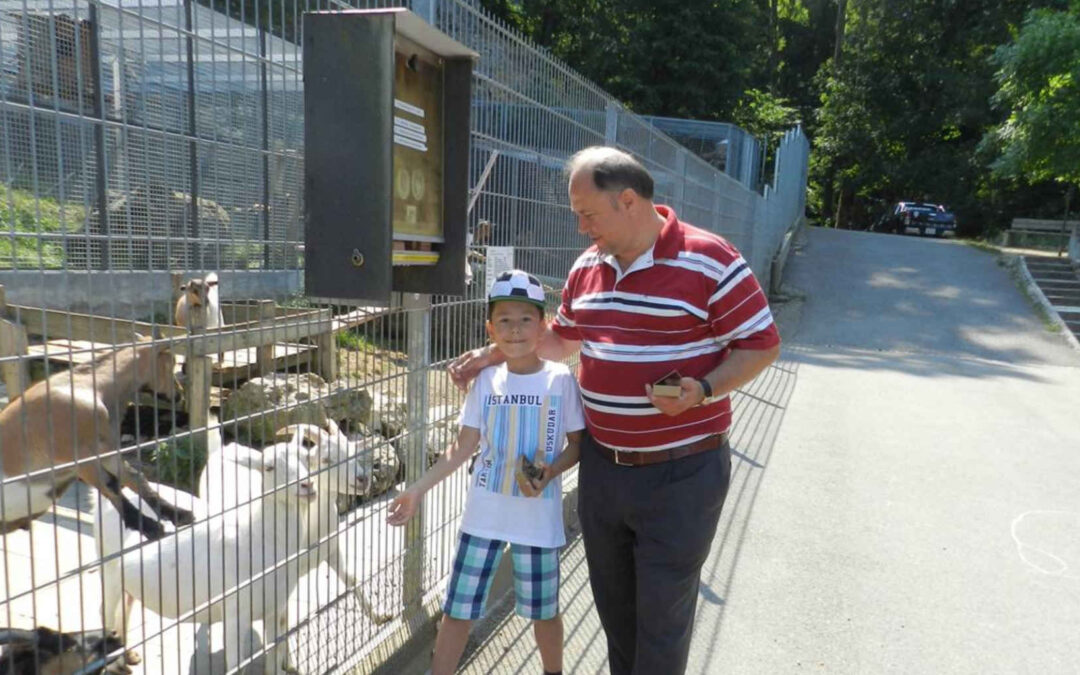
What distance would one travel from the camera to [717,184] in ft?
32.0

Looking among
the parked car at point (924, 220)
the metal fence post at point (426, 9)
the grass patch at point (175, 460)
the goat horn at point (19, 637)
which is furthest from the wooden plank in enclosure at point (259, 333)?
the parked car at point (924, 220)

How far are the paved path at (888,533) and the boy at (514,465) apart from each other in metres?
0.72

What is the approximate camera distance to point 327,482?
2.93 metres

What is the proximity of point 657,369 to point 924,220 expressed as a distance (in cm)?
3284

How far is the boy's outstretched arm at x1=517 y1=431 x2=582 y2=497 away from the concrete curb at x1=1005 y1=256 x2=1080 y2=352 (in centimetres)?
1378

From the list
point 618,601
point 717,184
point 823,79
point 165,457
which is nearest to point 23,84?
point 165,457

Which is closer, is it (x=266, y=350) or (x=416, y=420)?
(x=266, y=350)

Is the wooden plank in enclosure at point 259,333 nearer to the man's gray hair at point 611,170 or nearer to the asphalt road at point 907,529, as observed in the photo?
the man's gray hair at point 611,170

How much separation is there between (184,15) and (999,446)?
25.5ft

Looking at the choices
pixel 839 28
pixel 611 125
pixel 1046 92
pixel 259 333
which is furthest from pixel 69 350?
pixel 839 28

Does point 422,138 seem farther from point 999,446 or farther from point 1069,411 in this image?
point 1069,411

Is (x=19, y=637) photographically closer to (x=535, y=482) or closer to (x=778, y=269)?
(x=535, y=482)

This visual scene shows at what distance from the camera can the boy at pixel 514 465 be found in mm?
2900

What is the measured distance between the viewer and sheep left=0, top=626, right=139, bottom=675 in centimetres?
213
